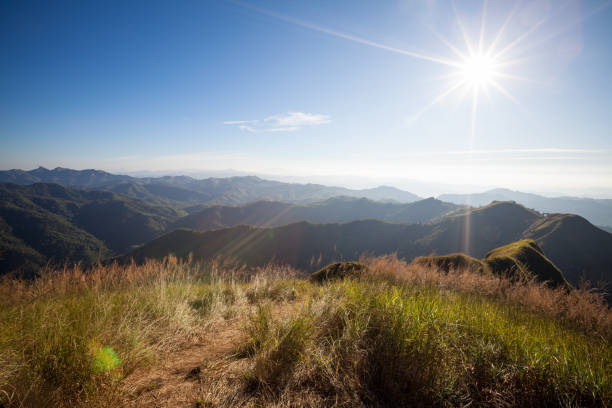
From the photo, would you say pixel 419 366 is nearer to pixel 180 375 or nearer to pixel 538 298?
pixel 180 375

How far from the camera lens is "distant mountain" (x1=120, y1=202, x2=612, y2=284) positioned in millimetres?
80062

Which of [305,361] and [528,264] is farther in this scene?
[528,264]

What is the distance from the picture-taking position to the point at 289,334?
2.60 meters

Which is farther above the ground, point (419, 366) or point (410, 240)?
point (419, 366)

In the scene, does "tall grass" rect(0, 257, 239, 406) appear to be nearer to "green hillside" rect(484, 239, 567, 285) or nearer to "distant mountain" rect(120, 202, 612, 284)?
"green hillside" rect(484, 239, 567, 285)

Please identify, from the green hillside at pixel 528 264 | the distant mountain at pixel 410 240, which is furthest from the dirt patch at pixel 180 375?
the distant mountain at pixel 410 240

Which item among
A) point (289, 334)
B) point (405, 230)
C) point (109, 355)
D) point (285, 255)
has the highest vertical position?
point (289, 334)

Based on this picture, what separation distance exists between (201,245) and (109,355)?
106 m

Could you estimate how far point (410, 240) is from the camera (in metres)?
119

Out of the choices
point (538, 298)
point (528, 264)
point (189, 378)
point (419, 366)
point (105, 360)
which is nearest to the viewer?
point (419, 366)

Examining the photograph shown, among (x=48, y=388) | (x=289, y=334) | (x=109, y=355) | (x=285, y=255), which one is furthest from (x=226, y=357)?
(x=285, y=255)

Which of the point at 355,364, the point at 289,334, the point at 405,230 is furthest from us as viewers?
the point at 405,230

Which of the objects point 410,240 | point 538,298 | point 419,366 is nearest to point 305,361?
point 419,366

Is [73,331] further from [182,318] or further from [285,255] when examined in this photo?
[285,255]
